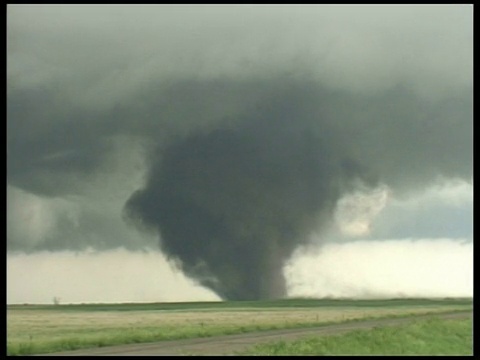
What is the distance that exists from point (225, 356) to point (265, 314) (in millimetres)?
25671

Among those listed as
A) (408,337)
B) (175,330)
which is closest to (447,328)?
(408,337)

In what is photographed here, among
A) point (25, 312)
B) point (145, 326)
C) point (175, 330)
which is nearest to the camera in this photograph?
point (175, 330)

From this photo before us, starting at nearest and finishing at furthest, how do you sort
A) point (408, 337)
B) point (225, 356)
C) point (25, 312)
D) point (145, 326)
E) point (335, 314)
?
point (225, 356), point (408, 337), point (145, 326), point (25, 312), point (335, 314)

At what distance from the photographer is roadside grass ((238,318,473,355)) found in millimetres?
43188

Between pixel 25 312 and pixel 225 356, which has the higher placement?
pixel 25 312

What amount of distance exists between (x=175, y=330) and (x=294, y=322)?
11.0 meters

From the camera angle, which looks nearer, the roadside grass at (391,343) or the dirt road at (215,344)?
the dirt road at (215,344)

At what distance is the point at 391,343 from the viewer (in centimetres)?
4662

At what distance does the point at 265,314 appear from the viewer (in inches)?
2586

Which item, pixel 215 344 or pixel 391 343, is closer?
pixel 215 344

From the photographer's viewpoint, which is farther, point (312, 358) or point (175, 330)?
point (175, 330)

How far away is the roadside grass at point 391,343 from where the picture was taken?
142 feet

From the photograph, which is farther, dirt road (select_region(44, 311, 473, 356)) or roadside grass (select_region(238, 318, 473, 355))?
roadside grass (select_region(238, 318, 473, 355))

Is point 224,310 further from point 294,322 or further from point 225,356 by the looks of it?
point 225,356
